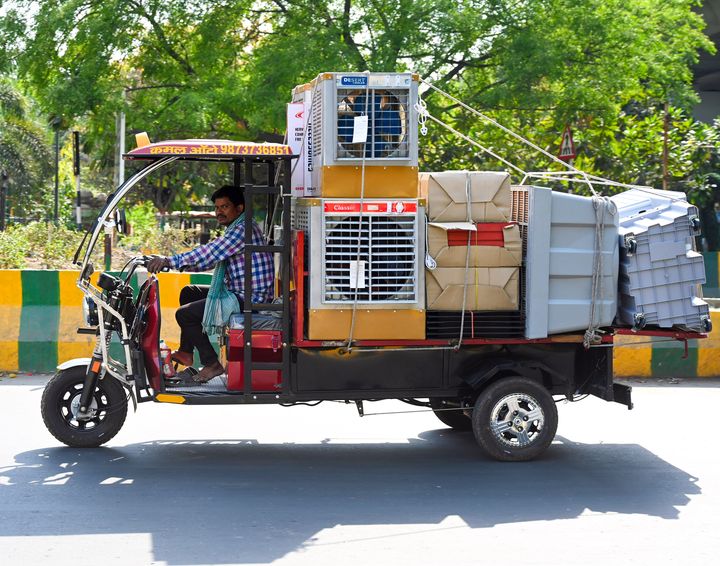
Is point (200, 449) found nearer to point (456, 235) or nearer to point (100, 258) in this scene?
point (456, 235)

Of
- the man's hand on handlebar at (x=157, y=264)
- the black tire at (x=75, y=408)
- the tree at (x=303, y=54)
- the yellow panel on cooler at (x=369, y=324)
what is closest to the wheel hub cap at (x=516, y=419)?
the yellow panel on cooler at (x=369, y=324)

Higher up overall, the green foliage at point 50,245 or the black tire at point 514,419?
the green foliage at point 50,245

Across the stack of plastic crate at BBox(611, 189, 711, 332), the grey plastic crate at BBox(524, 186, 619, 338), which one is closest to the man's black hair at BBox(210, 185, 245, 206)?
the grey plastic crate at BBox(524, 186, 619, 338)

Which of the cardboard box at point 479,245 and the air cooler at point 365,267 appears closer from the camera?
the air cooler at point 365,267

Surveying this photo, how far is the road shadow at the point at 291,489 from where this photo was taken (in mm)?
5957

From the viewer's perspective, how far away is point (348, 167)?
7.18m

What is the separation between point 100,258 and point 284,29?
4392mm

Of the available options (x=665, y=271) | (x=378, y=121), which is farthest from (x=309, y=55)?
(x=665, y=271)

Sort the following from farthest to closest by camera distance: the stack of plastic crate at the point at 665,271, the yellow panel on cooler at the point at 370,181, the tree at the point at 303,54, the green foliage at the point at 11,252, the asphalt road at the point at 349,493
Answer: the tree at the point at 303,54, the green foliage at the point at 11,252, the stack of plastic crate at the point at 665,271, the yellow panel on cooler at the point at 370,181, the asphalt road at the point at 349,493

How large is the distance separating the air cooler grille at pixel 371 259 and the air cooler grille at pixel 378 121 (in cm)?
46

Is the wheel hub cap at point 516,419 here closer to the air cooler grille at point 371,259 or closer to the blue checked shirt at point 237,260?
the air cooler grille at point 371,259

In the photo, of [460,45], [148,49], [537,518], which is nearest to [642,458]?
[537,518]

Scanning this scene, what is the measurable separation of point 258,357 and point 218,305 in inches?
19.3

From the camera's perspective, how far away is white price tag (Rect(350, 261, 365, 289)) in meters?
7.14
